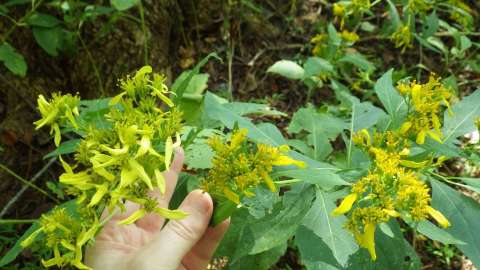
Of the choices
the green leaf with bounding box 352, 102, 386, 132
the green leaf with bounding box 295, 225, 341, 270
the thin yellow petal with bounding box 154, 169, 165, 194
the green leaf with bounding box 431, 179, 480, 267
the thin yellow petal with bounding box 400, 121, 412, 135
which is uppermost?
the thin yellow petal with bounding box 154, 169, 165, 194

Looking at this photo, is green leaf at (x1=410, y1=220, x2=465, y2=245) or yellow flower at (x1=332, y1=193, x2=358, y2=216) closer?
yellow flower at (x1=332, y1=193, x2=358, y2=216)

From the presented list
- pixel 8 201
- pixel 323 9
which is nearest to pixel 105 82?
pixel 8 201

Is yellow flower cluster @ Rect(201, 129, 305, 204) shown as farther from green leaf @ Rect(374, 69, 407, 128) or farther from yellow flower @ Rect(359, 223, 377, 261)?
green leaf @ Rect(374, 69, 407, 128)

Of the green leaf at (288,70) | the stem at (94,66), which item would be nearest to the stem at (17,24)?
the stem at (94,66)

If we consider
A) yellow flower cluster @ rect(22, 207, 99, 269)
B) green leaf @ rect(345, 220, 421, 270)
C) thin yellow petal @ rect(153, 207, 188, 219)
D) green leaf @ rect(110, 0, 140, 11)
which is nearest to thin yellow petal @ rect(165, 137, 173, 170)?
thin yellow petal @ rect(153, 207, 188, 219)

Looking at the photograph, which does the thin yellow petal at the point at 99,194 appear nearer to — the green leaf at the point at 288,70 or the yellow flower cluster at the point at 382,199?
the yellow flower cluster at the point at 382,199

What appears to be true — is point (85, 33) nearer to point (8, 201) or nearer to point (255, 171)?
point (8, 201)
